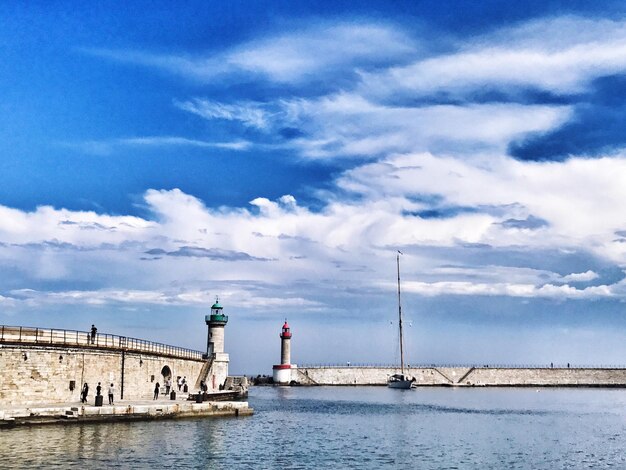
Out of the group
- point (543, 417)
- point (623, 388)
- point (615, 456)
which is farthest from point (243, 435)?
point (623, 388)

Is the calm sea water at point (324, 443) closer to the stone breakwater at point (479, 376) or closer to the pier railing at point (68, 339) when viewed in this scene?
the pier railing at point (68, 339)

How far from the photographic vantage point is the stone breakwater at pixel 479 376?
4567 inches

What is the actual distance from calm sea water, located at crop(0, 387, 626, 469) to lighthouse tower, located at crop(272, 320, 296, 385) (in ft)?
175

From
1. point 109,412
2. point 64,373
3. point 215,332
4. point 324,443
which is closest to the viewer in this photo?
point 324,443

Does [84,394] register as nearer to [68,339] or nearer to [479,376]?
[68,339]

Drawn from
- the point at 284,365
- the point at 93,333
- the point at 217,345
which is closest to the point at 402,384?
the point at 284,365

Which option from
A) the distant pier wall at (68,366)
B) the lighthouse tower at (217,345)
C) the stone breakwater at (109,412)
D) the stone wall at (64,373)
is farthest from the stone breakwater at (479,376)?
the stone breakwater at (109,412)

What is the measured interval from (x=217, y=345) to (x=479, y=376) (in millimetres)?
60625

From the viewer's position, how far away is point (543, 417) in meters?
56.9

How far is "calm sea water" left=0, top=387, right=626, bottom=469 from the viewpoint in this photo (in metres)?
28.3

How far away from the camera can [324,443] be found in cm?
3622

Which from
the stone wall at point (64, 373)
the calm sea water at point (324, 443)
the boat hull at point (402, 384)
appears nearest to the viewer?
the calm sea water at point (324, 443)

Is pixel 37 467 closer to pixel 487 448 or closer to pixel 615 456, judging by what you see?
pixel 487 448

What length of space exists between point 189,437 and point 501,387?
319 ft
